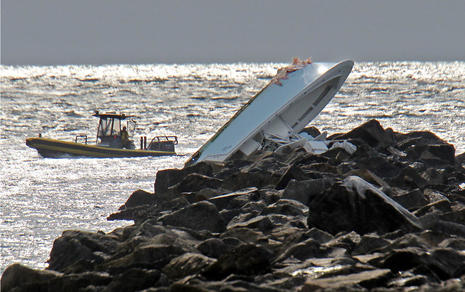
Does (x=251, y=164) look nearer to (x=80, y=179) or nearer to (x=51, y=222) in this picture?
(x=51, y=222)

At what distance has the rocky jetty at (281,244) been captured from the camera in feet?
26.2

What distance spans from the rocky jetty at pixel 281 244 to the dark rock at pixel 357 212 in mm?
11

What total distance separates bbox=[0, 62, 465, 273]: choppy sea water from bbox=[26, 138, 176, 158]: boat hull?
522 mm

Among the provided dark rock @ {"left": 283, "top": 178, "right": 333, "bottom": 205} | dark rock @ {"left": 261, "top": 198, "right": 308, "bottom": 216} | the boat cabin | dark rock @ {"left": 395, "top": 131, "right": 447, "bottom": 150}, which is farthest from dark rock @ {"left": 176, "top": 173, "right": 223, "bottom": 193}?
the boat cabin

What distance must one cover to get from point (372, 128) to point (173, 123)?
30.3 metres

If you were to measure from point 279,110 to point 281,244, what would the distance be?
13637 millimetres

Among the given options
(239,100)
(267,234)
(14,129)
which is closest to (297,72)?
(267,234)

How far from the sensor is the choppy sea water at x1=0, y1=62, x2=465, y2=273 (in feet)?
55.9

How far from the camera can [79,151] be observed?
3269 cm

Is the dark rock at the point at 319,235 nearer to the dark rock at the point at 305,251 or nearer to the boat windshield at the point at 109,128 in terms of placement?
the dark rock at the point at 305,251

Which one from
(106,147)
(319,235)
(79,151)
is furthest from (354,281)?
(79,151)

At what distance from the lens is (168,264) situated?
8.80 m

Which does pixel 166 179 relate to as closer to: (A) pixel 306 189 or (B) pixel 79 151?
(A) pixel 306 189

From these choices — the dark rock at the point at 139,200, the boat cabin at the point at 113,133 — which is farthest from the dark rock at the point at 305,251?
the boat cabin at the point at 113,133
